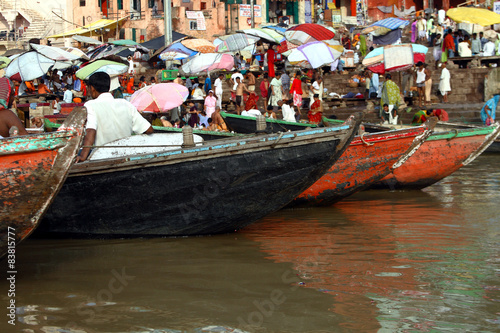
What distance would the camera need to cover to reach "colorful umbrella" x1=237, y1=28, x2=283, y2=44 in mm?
20984

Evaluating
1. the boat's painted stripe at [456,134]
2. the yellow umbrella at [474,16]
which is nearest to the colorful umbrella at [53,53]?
the boat's painted stripe at [456,134]

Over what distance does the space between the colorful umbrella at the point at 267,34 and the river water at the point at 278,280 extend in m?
12.9

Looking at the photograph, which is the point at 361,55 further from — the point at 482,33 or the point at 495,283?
the point at 495,283

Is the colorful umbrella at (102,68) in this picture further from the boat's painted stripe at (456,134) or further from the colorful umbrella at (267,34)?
the boat's painted stripe at (456,134)

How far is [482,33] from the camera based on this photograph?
84.2 ft

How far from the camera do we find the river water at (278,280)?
500cm

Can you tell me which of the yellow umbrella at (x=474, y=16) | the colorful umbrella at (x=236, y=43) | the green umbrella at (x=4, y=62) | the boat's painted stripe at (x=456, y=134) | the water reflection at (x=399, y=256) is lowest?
the water reflection at (x=399, y=256)

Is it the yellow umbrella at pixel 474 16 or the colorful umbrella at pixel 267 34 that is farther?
the colorful umbrella at pixel 267 34

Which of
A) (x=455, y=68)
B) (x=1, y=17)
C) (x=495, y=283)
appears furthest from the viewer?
(x=1, y=17)

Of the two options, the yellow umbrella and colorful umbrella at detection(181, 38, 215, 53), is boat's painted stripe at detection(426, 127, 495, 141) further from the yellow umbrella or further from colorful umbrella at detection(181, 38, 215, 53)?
colorful umbrella at detection(181, 38, 215, 53)

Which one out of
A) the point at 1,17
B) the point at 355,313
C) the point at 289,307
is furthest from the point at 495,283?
the point at 1,17

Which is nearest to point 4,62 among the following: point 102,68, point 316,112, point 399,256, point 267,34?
point 102,68

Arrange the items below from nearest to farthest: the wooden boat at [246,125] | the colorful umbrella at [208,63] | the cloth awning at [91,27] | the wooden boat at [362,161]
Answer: the wooden boat at [362,161], the wooden boat at [246,125], the colorful umbrella at [208,63], the cloth awning at [91,27]

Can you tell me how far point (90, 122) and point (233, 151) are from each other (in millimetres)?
1460
